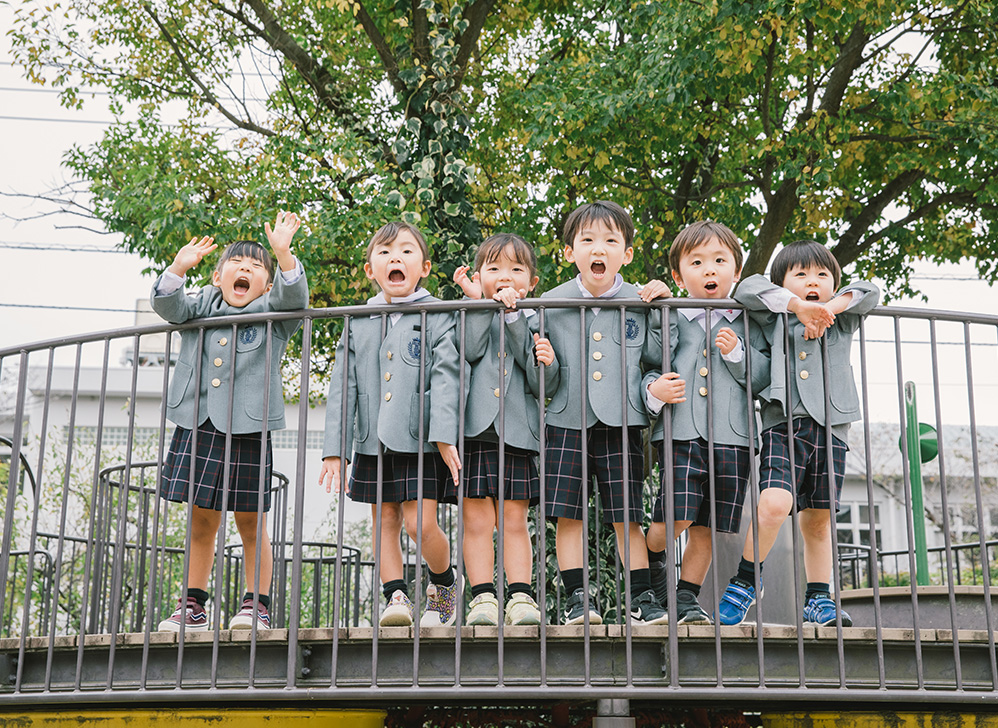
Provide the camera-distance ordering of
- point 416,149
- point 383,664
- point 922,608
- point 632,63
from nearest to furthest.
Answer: point 383,664 → point 922,608 → point 416,149 → point 632,63

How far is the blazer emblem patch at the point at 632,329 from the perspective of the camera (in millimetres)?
4141

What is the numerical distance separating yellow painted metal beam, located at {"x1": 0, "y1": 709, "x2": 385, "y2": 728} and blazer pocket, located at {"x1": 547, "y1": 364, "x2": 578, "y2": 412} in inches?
56.9

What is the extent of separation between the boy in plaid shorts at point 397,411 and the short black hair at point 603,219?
67 cm

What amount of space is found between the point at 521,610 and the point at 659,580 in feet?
2.67

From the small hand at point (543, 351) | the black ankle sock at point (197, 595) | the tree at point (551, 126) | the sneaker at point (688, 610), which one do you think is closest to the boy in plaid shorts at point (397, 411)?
the small hand at point (543, 351)

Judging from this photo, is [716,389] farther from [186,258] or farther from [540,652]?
[186,258]

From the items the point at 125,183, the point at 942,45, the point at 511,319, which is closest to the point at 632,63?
the point at 942,45

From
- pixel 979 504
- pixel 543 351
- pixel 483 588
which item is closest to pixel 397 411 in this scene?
pixel 543 351

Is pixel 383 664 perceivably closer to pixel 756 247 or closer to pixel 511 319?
pixel 511 319

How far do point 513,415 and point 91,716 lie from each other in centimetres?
199

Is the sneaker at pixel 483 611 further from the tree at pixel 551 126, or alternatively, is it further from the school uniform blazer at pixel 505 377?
the tree at pixel 551 126

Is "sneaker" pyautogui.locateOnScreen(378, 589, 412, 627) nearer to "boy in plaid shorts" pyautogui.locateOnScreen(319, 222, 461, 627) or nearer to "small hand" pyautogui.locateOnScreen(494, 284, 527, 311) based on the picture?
"boy in plaid shorts" pyautogui.locateOnScreen(319, 222, 461, 627)

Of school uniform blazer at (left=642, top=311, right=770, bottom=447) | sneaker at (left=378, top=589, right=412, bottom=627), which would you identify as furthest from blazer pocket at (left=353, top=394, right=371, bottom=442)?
school uniform blazer at (left=642, top=311, right=770, bottom=447)

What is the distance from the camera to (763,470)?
161 inches
